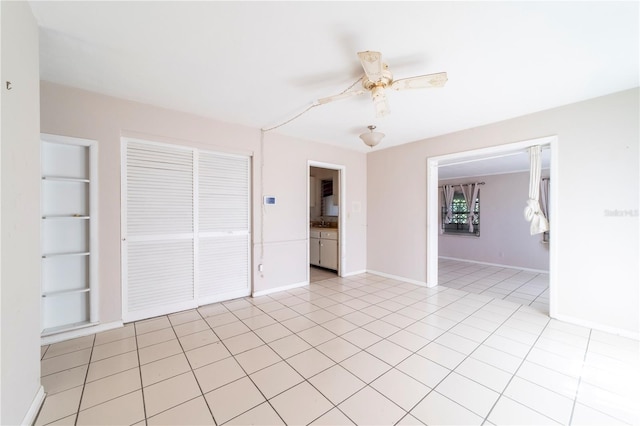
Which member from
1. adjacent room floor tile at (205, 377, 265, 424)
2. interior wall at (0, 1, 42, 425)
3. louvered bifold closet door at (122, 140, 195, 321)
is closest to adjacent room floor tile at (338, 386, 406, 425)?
adjacent room floor tile at (205, 377, 265, 424)

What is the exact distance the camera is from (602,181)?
2.67 metres

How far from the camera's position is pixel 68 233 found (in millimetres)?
2570

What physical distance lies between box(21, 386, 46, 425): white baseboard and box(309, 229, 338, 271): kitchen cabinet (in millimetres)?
4039

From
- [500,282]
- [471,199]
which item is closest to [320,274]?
[500,282]

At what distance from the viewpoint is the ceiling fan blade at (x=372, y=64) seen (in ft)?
5.58

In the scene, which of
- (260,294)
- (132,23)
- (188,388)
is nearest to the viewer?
(132,23)

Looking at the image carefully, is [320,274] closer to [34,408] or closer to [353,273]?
[353,273]

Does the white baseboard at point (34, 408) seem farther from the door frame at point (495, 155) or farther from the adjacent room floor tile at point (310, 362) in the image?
the door frame at point (495, 155)

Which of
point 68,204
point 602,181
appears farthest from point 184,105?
point 602,181

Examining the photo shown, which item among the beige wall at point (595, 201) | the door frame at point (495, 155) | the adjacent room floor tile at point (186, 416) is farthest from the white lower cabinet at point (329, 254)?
the adjacent room floor tile at point (186, 416)

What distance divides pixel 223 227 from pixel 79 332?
177 centimetres

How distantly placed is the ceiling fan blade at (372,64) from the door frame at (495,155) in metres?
2.45

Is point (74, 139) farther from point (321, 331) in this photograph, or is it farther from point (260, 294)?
point (321, 331)

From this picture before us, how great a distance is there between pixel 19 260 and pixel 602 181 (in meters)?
4.90
